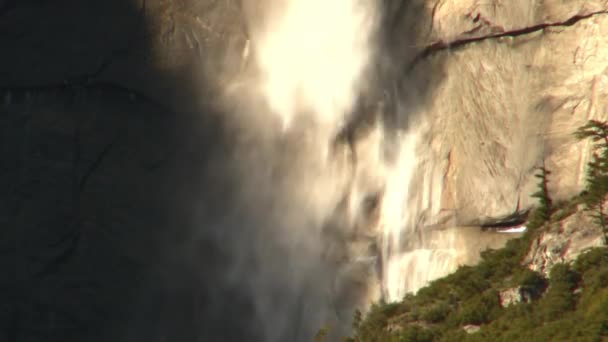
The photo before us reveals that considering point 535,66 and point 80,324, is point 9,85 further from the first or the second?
point 535,66

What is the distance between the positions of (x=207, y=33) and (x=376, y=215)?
26.4 feet

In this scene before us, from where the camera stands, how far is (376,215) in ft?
203

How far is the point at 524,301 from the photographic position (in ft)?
Answer: 180

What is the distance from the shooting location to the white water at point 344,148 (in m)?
60.9

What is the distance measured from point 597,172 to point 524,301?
4.65 metres

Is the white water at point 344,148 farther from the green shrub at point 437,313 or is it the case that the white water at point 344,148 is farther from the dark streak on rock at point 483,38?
the green shrub at point 437,313

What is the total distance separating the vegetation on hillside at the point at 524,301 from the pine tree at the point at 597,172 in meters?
0.03

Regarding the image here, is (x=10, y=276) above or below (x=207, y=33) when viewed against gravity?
below

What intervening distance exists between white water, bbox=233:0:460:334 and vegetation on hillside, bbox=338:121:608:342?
5.36 ft

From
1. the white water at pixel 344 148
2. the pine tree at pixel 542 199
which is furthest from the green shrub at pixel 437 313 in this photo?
the pine tree at pixel 542 199

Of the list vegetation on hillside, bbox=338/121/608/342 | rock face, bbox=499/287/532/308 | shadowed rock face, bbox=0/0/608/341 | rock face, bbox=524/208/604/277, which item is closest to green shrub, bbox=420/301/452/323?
vegetation on hillside, bbox=338/121/608/342

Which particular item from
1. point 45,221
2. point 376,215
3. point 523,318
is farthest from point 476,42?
point 45,221

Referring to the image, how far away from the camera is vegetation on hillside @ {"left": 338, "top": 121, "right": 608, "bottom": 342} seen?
173 feet

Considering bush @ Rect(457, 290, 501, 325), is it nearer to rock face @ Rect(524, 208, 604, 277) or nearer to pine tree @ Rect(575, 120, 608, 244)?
rock face @ Rect(524, 208, 604, 277)
